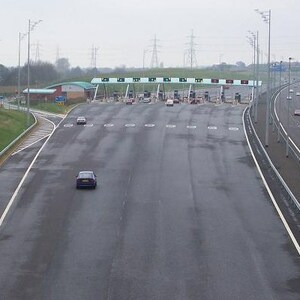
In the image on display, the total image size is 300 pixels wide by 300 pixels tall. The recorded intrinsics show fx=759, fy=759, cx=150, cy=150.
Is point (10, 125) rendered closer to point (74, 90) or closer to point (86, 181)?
point (86, 181)

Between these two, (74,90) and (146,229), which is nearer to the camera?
(146,229)

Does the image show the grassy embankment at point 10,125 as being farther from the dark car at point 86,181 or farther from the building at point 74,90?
the building at point 74,90

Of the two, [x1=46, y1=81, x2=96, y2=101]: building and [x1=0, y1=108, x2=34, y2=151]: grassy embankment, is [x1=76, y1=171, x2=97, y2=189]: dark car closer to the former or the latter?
[x1=0, y1=108, x2=34, y2=151]: grassy embankment

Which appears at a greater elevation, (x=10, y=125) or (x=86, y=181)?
(x=10, y=125)

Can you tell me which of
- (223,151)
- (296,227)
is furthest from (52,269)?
(223,151)

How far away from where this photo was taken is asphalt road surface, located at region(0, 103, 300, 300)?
30.2m

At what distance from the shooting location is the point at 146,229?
39.7m

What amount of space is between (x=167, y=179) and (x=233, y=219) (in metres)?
12.5

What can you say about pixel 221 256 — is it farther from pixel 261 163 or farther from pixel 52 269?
pixel 261 163

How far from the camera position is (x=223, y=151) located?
6731 centimetres

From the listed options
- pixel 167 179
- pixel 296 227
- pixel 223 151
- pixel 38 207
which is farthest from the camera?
pixel 223 151

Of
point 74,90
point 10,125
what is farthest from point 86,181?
point 74,90

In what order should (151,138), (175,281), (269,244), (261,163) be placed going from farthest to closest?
(151,138), (261,163), (269,244), (175,281)

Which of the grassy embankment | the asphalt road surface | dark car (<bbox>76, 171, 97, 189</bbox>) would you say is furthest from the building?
dark car (<bbox>76, 171, 97, 189</bbox>)
